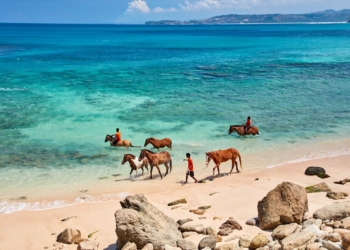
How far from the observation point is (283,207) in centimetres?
1136

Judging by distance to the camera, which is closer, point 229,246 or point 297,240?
point 297,240

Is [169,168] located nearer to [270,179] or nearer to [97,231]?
[270,179]

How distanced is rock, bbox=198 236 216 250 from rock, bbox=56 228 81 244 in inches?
161

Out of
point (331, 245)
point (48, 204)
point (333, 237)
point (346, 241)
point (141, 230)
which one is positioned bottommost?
point (48, 204)

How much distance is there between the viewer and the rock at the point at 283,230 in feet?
33.6

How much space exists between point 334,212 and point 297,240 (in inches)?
102

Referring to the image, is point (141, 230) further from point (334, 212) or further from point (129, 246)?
point (334, 212)

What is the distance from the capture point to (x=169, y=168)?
759 inches

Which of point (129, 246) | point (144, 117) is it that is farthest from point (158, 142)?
point (129, 246)

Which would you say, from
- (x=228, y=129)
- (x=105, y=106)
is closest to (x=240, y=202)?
(x=228, y=129)

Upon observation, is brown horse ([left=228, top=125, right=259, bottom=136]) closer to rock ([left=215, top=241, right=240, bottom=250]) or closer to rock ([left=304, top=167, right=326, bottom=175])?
rock ([left=304, top=167, right=326, bottom=175])

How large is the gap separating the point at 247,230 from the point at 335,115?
1985 cm

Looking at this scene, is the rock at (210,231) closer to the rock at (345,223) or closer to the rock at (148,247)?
the rock at (148,247)

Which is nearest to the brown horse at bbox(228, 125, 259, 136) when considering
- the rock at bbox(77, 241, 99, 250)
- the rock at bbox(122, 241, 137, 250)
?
the rock at bbox(77, 241, 99, 250)
